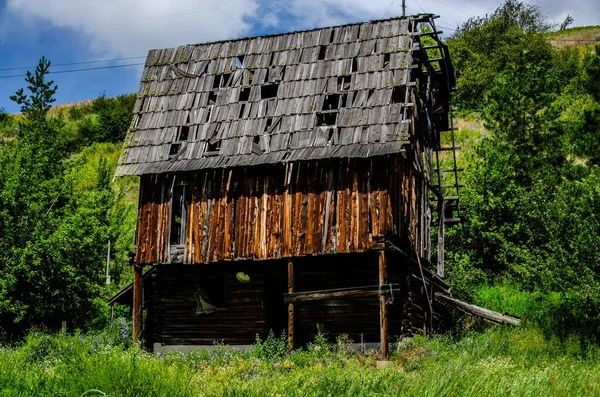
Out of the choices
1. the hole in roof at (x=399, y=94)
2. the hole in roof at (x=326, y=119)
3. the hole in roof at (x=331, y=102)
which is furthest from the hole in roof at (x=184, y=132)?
the hole in roof at (x=399, y=94)

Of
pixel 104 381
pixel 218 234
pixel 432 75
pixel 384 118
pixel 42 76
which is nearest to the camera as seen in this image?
pixel 104 381

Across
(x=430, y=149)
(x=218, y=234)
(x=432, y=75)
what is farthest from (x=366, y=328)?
(x=432, y=75)

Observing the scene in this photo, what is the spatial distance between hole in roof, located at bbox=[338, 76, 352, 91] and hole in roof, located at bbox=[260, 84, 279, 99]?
198 cm

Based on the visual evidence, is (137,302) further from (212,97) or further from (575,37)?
(575,37)

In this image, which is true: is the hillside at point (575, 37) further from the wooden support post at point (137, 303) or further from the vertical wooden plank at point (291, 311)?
the wooden support post at point (137, 303)

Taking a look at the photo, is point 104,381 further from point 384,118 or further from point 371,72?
point 371,72

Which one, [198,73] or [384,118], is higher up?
[198,73]

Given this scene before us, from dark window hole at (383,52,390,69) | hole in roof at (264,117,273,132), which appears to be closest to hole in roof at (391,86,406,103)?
dark window hole at (383,52,390,69)

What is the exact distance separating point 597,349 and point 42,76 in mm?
37087

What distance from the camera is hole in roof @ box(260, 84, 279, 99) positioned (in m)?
22.4

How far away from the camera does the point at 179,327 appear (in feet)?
77.0

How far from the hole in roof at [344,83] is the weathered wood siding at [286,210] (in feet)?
8.01

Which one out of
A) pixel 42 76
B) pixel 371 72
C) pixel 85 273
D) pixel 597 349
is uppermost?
pixel 42 76

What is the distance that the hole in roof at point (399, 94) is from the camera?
20.6 meters
